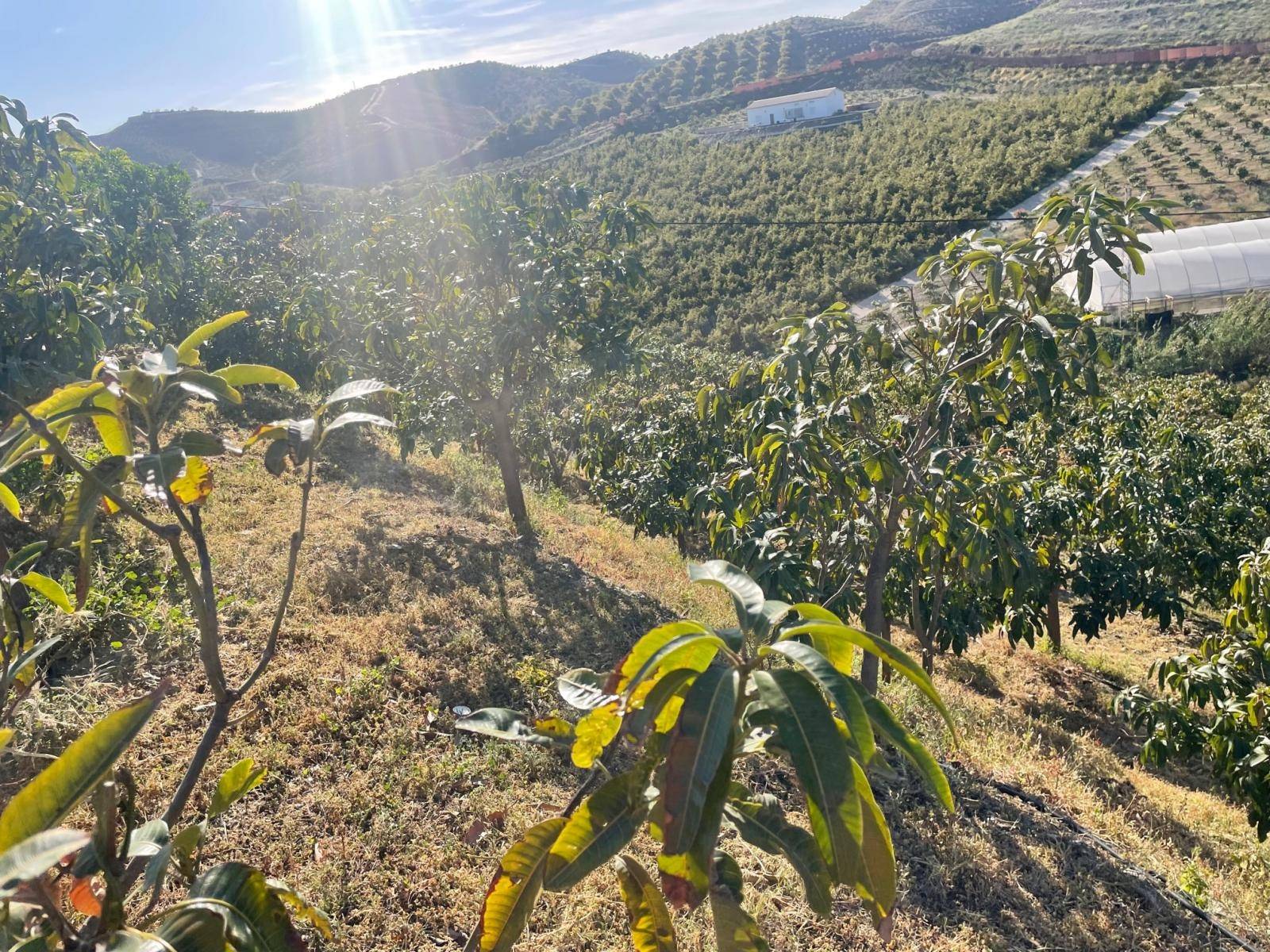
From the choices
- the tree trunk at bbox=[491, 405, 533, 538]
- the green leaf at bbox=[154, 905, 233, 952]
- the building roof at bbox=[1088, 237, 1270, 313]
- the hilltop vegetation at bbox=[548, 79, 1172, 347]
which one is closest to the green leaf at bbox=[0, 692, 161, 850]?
the green leaf at bbox=[154, 905, 233, 952]

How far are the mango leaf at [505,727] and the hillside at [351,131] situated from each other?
5249 cm

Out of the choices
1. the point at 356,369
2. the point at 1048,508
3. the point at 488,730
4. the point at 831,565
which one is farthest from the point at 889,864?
the point at 356,369

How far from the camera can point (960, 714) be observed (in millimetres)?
5125

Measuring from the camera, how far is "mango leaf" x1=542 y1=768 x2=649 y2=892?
4.00 ft

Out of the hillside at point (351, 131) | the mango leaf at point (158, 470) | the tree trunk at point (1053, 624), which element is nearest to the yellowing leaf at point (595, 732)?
the mango leaf at point (158, 470)

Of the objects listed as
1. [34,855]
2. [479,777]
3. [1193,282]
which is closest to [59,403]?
[34,855]

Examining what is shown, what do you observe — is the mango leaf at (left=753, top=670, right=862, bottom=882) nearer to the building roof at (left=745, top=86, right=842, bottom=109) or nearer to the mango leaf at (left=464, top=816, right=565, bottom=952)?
the mango leaf at (left=464, top=816, right=565, bottom=952)

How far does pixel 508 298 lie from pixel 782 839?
227 inches

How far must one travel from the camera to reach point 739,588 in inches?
49.4

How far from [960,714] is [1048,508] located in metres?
2.14

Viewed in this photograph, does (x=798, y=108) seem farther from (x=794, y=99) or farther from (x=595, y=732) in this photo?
(x=595, y=732)

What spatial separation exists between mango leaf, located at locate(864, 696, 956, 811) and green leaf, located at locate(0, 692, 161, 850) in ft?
3.22

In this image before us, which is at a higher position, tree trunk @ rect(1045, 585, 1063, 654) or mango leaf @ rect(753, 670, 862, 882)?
mango leaf @ rect(753, 670, 862, 882)

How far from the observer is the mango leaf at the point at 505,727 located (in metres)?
1.45
